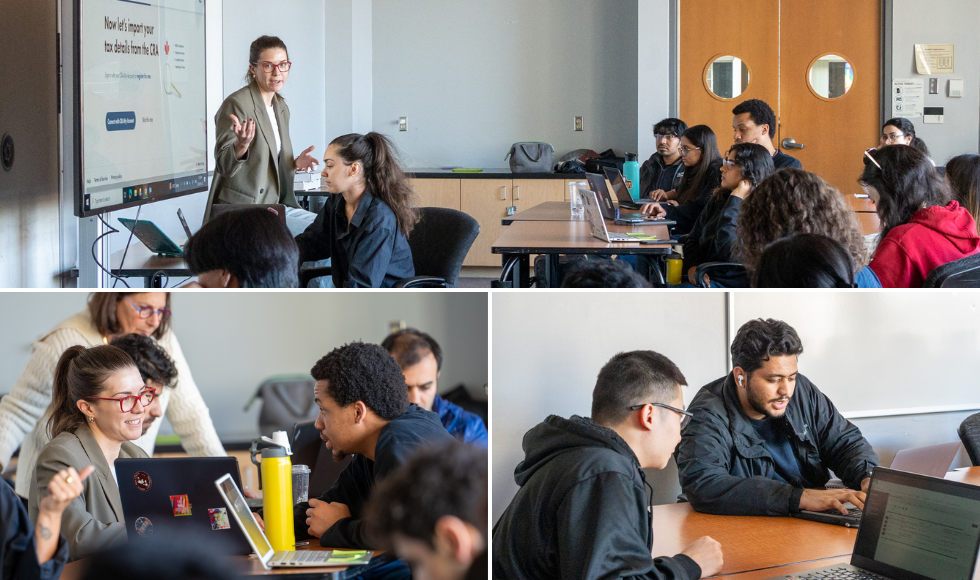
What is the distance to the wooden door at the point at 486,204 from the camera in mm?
7441

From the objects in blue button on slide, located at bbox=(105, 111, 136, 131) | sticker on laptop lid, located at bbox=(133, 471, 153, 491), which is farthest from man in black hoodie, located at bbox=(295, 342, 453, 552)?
blue button on slide, located at bbox=(105, 111, 136, 131)

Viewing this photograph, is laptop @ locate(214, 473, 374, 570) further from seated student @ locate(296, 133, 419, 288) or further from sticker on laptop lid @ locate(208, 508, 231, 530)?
seated student @ locate(296, 133, 419, 288)

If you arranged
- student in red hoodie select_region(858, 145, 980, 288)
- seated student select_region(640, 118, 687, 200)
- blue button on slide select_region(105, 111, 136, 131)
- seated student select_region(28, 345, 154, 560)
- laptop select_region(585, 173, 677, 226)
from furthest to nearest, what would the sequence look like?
seated student select_region(640, 118, 687, 200) < laptop select_region(585, 173, 677, 226) < blue button on slide select_region(105, 111, 136, 131) < student in red hoodie select_region(858, 145, 980, 288) < seated student select_region(28, 345, 154, 560)

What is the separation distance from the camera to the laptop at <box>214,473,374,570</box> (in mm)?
1588

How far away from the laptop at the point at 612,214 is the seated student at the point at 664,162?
1.49m

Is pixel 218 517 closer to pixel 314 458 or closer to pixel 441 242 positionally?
pixel 314 458

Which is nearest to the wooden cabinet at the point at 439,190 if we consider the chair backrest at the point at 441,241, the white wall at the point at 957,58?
the white wall at the point at 957,58

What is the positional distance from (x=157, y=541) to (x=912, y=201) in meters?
2.77

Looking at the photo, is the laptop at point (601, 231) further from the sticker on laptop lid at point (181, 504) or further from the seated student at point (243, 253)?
the sticker on laptop lid at point (181, 504)

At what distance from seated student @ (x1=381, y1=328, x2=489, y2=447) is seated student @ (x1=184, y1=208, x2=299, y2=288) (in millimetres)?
820

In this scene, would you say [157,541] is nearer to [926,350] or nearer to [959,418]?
[926,350]

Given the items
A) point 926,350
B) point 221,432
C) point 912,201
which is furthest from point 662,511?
point 221,432

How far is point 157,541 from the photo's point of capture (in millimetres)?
903

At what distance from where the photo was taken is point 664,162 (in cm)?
614
